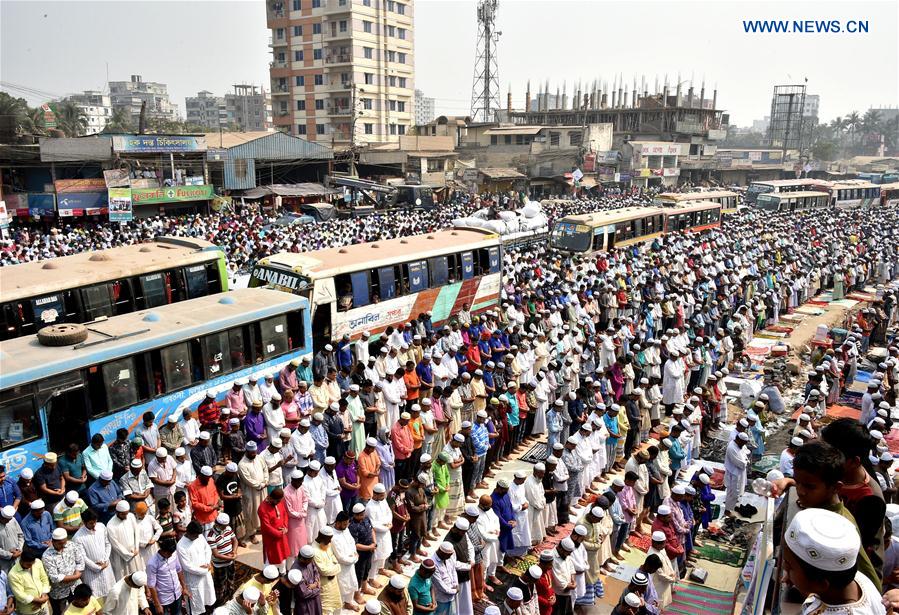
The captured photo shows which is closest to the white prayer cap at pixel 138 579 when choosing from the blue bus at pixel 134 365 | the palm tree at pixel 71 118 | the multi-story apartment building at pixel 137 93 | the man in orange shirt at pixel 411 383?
→ the blue bus at pixel 134 365

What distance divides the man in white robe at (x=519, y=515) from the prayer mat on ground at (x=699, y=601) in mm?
1613

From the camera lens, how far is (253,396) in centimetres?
997

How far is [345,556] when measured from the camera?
21.2 ft

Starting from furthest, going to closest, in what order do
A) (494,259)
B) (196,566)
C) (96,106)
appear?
(96,106)
(494,259)
(196,566)

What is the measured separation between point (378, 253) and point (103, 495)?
8507 millimetres

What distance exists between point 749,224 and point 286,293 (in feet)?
97.3

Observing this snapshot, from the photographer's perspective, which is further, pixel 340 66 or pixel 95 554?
pixel 340 66

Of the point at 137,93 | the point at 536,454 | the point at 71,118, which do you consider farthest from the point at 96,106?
the point at 536,454

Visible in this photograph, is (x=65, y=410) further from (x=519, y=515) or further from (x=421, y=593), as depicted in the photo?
(x=519, y=515)

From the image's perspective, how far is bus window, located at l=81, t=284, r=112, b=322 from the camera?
11.9m

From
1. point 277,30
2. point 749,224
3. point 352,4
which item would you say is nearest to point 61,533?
point 749,224

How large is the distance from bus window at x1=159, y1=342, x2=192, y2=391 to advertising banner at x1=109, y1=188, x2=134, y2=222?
832 inches

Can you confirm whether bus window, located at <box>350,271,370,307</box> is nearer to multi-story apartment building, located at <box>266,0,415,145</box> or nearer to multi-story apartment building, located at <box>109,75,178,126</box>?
multi-story apartment building, located at <box>266,0,415,145</box>

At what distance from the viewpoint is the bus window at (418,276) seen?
15.1 meters
